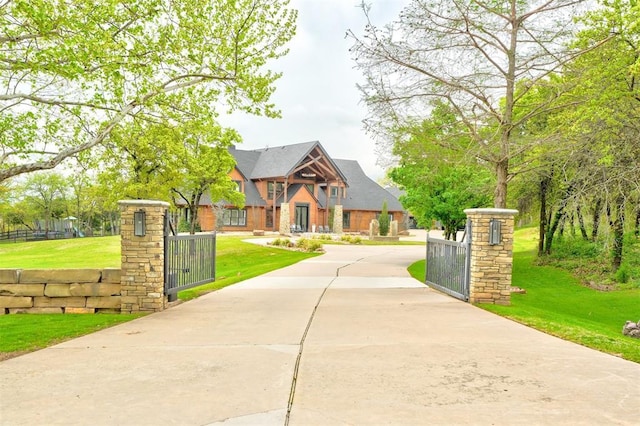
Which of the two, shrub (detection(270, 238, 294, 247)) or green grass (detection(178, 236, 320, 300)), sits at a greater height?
shrub (detection(270, 238, 294, 247))

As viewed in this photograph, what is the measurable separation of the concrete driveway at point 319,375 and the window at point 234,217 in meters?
31.6

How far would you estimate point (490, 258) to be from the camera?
907cm

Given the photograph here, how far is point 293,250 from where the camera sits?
2339 cm

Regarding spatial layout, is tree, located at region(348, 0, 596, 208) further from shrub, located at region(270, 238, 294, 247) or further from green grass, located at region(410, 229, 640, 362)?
shrub, located at region(270, 238, 294, 247)

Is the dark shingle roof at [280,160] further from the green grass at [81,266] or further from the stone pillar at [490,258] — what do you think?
the stone pillar at [490,258]

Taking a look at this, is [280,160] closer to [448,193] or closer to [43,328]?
[448,193]

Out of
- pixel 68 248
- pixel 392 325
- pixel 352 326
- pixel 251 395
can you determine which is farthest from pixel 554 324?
pixel 68 248

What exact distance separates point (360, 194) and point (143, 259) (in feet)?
131

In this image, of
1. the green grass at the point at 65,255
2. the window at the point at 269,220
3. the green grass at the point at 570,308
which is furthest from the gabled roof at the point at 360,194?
the green grass at the point at 570,308

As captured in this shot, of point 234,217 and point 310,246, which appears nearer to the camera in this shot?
point 310,246

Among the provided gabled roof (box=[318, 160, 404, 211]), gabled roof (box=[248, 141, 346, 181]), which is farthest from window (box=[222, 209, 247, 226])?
gabled roof (box=[318, 160, 404, 211])

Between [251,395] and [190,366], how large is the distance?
1186 mm

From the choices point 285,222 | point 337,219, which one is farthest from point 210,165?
point 337,219

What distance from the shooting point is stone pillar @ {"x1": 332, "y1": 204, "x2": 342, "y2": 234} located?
40.7 metres
